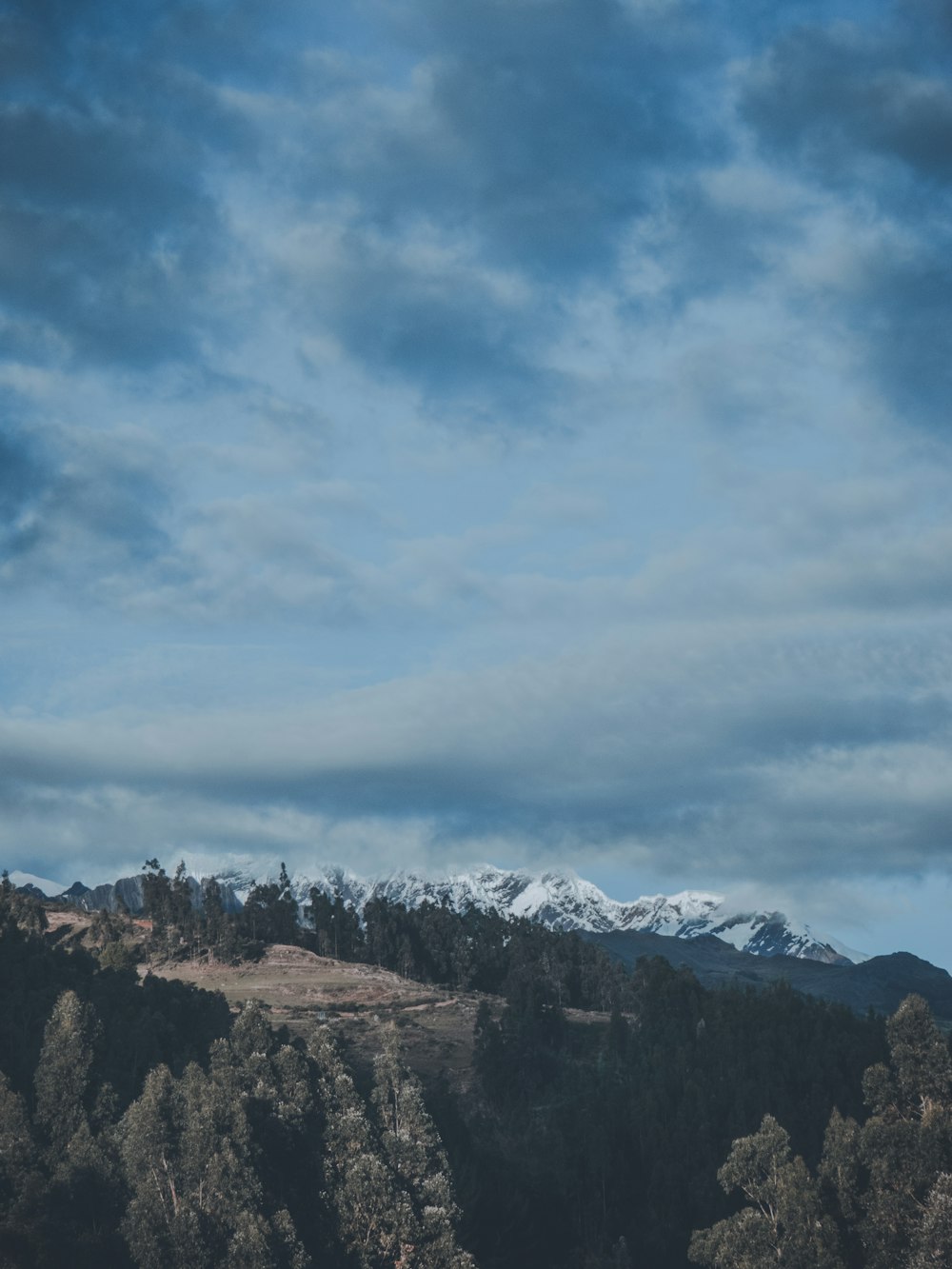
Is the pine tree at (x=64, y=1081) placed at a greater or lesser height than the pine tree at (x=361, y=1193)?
greater

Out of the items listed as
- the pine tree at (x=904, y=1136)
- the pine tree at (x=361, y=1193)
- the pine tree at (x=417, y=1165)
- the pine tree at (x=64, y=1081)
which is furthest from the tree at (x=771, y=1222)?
the pine tree at (x=64, y=1081)

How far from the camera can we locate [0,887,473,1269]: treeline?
9669 centimetres

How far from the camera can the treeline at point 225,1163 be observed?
96.7 meters

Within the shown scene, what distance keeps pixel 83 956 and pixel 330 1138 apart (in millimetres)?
100932

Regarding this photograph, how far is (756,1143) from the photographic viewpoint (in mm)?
100125

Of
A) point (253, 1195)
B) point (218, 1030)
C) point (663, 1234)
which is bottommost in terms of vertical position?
point (663, 1234)

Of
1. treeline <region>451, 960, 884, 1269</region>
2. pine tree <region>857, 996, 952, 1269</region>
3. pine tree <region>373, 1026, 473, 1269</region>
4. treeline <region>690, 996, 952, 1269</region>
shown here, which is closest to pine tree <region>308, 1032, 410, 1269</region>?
pine tree <region>373, 1026, 473, 1269</region>

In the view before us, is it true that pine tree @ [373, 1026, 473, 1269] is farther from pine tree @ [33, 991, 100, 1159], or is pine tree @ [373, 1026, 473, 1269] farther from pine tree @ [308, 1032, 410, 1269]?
pine tree @ [33, 991, 100, 1159]

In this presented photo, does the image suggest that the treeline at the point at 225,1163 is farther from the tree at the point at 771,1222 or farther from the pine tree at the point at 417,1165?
the tree at the point at 771,1222

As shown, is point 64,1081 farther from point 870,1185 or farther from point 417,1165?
point 870,1185

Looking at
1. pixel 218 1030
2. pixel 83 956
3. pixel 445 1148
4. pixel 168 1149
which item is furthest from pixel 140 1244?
pixel 83 956

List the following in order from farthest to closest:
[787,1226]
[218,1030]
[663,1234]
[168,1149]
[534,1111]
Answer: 1. [534,1111]
2. [218,1030]
3. [663,1234]
4. [168,1149]
5. [787,1226]

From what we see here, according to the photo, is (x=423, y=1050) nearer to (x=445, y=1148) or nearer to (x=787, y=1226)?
(x=445, y=1148)

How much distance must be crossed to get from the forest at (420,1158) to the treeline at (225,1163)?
174mm
